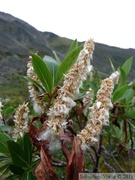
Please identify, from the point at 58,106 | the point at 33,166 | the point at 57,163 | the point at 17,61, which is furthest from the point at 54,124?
Answer: the point at 17,61

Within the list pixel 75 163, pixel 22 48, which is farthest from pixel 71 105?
pixel 22 48

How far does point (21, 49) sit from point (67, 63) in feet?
115

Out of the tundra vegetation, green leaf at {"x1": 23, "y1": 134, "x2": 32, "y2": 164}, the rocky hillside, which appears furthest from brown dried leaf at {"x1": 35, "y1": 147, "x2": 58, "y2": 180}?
the rocky hillside

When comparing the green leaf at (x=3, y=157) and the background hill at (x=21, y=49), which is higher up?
the background hill at (x=21, y=49)

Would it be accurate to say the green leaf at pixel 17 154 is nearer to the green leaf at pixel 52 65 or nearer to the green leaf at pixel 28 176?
the green leaf at pixel 28 176

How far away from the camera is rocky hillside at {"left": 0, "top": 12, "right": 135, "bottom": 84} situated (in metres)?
25.3

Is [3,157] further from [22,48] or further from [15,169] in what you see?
[22,48]

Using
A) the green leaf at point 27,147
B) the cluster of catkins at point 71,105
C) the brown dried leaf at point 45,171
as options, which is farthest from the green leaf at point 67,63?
the brown dried leaf at point 45,171

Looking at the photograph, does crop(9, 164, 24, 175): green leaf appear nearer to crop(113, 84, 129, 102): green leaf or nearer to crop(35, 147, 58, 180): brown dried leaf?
crop(35, 147, 58, 180): brown dried leaf

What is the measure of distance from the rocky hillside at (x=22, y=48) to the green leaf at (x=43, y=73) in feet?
60.4

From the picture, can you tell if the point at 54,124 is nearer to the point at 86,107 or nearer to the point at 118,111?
the point at 86,107

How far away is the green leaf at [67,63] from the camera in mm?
1116

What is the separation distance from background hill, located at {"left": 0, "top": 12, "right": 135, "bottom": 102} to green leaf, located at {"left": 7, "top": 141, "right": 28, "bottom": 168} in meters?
0.99

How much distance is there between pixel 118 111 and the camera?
1.54 meters
